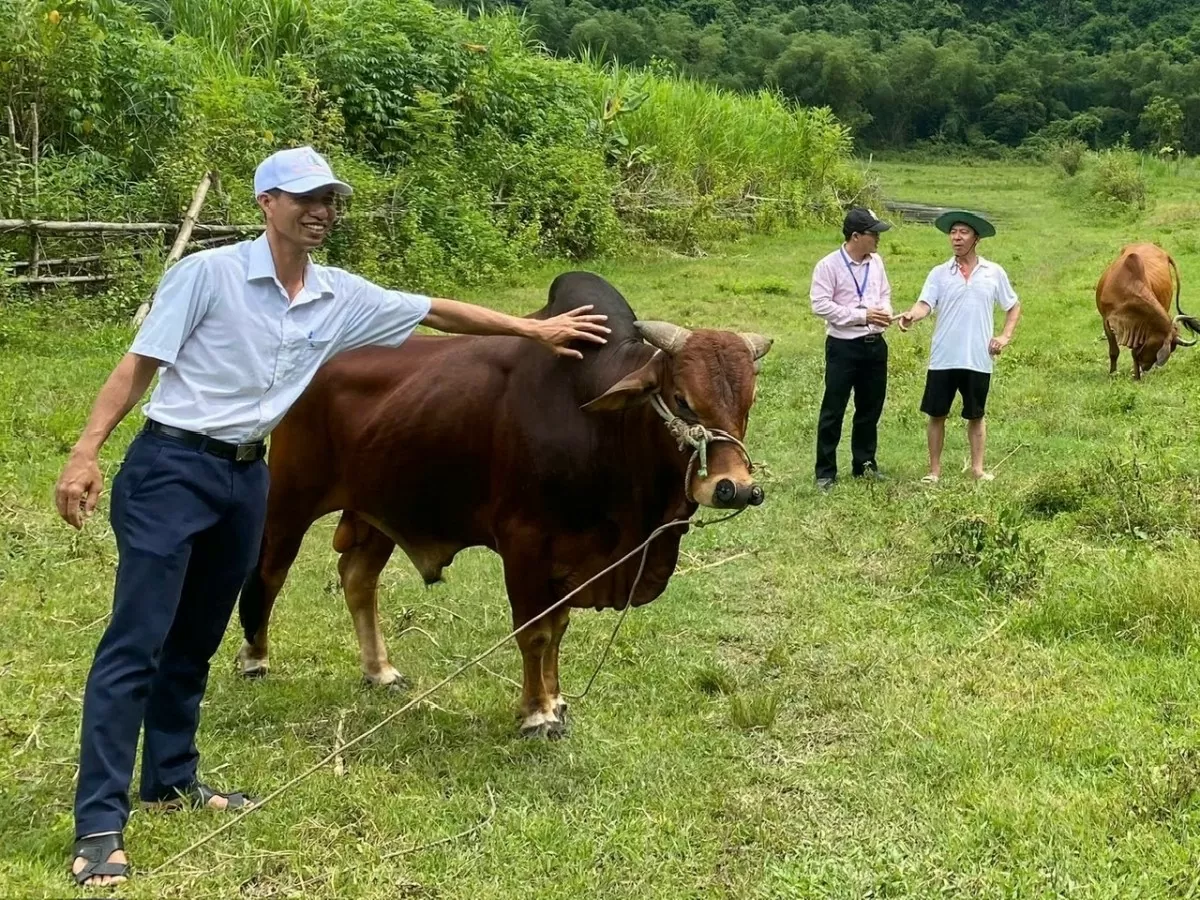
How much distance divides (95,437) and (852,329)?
5738 mm

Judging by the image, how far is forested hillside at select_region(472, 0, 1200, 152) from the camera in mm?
61281

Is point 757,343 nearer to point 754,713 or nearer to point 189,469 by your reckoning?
point 754,713

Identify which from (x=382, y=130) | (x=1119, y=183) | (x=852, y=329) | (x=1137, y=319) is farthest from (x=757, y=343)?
(x=1119, y=183)

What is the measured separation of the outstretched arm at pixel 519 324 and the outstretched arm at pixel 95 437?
0.98m

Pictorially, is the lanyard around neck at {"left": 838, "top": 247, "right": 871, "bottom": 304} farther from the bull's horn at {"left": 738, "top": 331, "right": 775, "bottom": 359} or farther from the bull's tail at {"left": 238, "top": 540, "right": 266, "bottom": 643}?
the bull's tail at {"left": 238, "top": 540, "right": 266, "bottom": 643}

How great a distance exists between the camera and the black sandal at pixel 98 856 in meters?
3.18

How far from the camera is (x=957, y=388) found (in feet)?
26.1

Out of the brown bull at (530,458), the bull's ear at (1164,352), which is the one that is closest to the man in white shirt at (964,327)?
the brown bull at (530,458)

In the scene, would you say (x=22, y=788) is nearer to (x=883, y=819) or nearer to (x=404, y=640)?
(x=404, y=640)

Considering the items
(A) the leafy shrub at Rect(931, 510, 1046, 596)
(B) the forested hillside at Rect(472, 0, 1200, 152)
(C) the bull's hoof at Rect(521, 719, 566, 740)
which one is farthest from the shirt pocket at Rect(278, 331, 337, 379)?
(B) the forested hillside at Rect(472, 0, 1200, 152)

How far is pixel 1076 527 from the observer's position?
6496 millimetres

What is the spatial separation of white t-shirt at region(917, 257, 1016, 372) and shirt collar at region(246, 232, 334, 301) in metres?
5.21

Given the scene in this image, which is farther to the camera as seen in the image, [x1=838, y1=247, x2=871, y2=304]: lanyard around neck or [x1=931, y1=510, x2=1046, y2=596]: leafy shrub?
[x1=838, y1=247, x2=871, y2=304]: lanyard around neck

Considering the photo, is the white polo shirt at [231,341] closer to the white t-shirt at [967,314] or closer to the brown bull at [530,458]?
the brown bull at [530,458]
